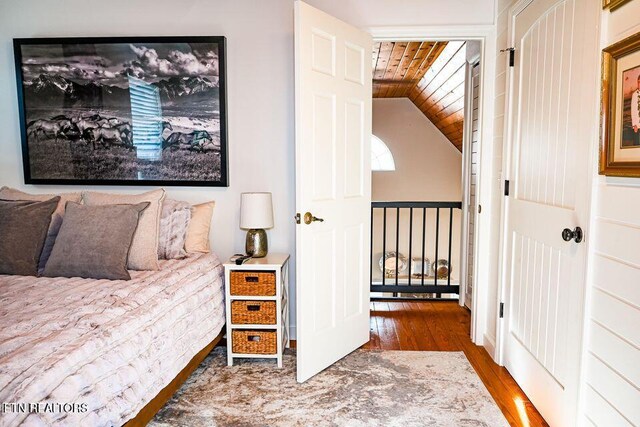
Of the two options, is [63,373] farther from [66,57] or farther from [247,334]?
[66,57]

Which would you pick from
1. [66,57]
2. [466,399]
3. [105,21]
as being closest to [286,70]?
[105,21]

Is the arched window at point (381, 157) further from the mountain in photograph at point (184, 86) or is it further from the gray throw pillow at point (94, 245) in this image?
the gray throw pillow at point (94, 245)

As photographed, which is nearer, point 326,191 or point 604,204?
point 604,204

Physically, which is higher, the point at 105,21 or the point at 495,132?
the point at 105,21

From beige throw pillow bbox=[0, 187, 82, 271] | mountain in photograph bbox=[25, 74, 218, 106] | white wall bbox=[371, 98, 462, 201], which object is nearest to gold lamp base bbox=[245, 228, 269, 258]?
mountain in photograph bbox=[25, 74, 218, 106]

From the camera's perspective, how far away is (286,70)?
299cm

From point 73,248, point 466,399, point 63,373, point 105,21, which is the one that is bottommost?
point 466,399

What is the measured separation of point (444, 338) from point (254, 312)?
144cm

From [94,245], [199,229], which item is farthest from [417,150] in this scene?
[94,245]

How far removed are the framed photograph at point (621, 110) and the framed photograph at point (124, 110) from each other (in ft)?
7.21

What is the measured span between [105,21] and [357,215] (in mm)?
2171

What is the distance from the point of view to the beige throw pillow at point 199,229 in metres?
2.90

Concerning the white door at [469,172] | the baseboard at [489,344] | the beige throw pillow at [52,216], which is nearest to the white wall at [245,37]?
the beige throw pillow at [52,216]

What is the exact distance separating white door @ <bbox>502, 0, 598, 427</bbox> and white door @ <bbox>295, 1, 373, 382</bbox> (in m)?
0.91
